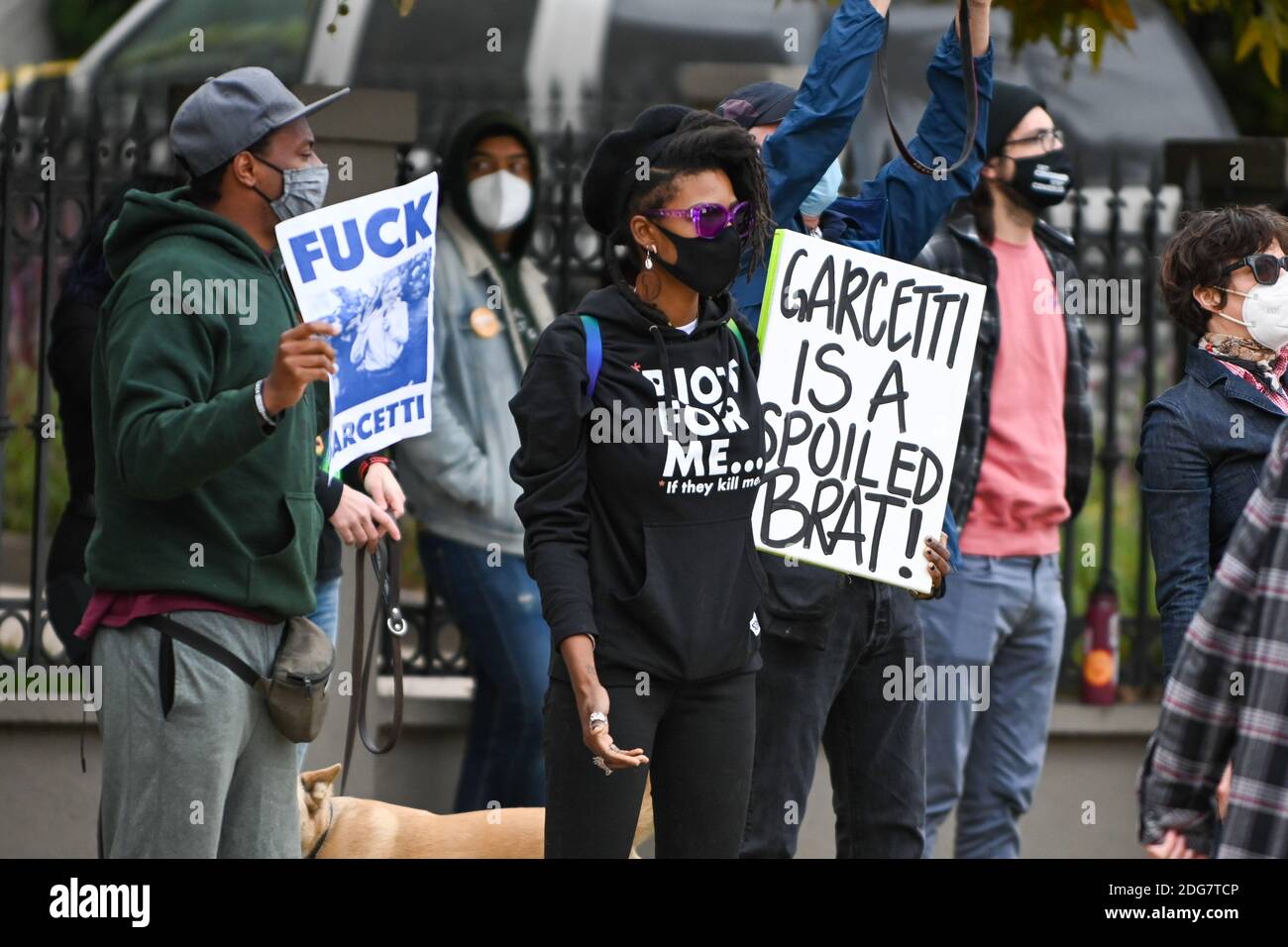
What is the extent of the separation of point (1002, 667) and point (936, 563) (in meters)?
1.37

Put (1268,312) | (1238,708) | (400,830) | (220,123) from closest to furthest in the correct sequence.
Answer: (1238,708) → (220,123) → (1268,312) → (400,830)

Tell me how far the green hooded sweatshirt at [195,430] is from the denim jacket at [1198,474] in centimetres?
182

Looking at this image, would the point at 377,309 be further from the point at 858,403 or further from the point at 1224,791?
the point at 1224,791

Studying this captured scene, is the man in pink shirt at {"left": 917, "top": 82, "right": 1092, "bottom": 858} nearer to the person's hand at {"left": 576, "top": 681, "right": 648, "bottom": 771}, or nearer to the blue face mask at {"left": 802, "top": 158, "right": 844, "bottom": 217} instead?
the blue face mask at {"left": 802, "top": 158, "right": 844, "bottom": 217}

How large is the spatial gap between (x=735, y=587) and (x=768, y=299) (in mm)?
1047

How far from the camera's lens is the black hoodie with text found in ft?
13.8

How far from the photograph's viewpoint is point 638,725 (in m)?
4.21

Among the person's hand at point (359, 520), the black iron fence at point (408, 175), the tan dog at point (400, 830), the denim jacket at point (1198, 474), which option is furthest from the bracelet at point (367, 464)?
the denim jacket at point (1198, 474)

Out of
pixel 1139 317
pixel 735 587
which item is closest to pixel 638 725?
pixel 735 587

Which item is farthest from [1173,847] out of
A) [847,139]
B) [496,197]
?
[496,197]

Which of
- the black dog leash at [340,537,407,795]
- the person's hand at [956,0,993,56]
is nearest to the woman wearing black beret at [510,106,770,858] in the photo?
the black dog leash at [340,537,407,795]

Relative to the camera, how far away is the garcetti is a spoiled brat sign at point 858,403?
5.09 meters

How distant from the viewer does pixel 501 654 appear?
6.56 metres

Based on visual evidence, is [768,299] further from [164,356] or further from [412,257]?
[164,356]
